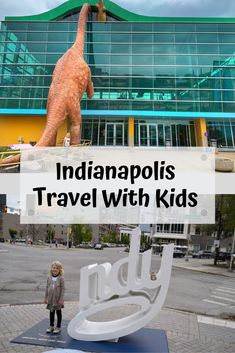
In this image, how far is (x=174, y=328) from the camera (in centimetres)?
862

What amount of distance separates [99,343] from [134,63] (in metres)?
34.0

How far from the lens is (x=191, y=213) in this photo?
40.5 metres

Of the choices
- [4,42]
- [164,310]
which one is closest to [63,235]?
[4,42]

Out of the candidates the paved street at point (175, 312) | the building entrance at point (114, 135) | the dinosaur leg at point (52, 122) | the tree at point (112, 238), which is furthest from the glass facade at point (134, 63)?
the tree at point (112, 238)

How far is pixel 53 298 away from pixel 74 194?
10.3 metres

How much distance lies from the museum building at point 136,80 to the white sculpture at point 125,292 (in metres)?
29.2

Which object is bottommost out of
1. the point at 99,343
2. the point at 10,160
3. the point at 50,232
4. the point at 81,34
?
the point at 99,343

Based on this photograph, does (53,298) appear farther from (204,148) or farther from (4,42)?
(4,42)

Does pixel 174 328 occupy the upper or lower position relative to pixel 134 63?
lower

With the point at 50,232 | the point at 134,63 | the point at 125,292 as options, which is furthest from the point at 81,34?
the point at 50,232

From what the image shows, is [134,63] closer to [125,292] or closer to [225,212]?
[225,212]

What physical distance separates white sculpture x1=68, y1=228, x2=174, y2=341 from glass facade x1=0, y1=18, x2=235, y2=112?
30.1 metres

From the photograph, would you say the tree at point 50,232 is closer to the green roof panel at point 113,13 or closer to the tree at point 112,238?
the green roof panel at point 113,13

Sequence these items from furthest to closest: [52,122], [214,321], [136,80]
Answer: [136,80], [52,122], [214,321]
